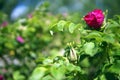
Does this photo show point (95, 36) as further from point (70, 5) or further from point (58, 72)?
point (70, 5)

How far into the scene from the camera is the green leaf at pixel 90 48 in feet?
5.60

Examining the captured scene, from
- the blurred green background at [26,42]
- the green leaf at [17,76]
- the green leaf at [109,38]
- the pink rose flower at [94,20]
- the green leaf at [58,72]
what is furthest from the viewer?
the blurred green background at [26,42]

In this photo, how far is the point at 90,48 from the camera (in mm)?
1720

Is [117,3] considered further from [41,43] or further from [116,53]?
[116,53]

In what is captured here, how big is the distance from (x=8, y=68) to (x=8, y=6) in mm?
14870

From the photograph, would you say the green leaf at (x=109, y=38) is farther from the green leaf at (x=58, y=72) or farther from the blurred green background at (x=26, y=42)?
the blurred green background at (x=26, y=42)

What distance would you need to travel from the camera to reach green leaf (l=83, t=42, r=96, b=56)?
171 centimetres

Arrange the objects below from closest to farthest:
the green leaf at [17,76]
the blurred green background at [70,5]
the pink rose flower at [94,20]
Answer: the pink rose flower at [94,20], the green leaf at [17,76], the blurred green background at [70,5]

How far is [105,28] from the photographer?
1840 millimetres

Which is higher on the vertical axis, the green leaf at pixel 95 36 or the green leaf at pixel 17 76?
the green leaf at pixel 95 36

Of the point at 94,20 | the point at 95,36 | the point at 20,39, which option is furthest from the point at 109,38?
the point at 20,39

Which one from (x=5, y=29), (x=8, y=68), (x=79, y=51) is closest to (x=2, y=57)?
(x=8, y=68)

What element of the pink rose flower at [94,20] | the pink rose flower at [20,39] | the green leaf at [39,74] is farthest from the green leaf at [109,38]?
the pink rose flower at [20,39]

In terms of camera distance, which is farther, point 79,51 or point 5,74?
point 5,74
